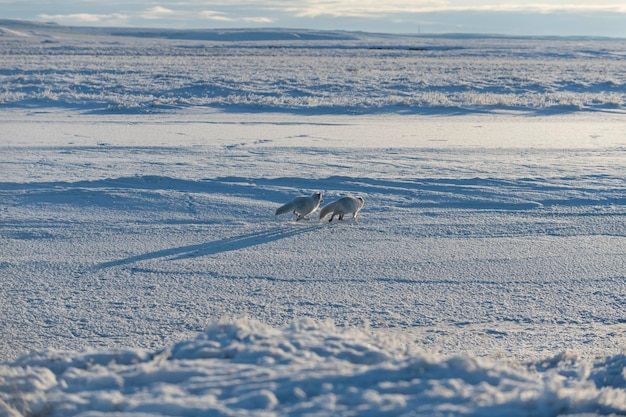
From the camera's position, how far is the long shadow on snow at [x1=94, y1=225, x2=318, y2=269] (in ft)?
23.6

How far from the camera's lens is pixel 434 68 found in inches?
1654

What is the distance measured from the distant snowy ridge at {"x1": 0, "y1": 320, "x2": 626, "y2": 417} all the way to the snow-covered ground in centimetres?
1

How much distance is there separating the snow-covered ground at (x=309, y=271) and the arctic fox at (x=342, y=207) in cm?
15

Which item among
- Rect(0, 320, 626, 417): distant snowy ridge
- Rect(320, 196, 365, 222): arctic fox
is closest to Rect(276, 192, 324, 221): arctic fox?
Rect(320, 196, 365, 222): arctic fox

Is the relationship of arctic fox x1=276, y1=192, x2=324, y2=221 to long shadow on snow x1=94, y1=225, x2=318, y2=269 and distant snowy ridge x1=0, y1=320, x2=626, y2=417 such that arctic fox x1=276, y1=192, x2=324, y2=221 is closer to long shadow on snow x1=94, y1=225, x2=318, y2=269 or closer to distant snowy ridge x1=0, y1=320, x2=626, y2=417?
long shadow on snow x1=94, y1=225, x2=318, y2=269

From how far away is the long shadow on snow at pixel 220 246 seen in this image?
7.20m

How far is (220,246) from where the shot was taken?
7664 mm

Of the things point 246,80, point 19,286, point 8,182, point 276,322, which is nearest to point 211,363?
point 276,322

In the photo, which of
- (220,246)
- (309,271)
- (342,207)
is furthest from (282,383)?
(342,207)

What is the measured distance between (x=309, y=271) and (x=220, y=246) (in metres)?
1.17

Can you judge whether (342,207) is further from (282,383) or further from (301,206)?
(282,383)

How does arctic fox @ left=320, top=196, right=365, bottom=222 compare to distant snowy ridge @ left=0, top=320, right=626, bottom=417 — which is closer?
distant snowy ridge @ left=0, top=320, right=626, bottom=417

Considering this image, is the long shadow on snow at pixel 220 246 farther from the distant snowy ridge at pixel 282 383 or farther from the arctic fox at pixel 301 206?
the distant snowy ridge at pixel 282 383

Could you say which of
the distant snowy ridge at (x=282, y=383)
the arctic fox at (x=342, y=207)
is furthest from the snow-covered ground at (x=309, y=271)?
the arctic fox at (x=342, y=207)
